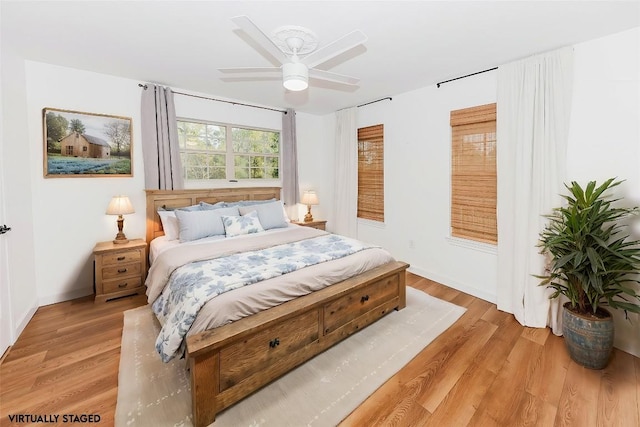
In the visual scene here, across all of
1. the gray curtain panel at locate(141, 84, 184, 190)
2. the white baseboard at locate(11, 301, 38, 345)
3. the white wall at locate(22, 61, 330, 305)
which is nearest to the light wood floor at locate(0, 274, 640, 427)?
the white baseboard at locate(11, 301, 38, 345)

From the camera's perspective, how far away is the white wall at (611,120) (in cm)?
217

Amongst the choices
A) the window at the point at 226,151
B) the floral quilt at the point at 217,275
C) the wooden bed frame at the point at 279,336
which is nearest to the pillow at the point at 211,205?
the window at the point at 226,151

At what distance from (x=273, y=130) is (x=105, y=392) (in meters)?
3.86

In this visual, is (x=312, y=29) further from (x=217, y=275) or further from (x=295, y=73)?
(x=217, y=275)

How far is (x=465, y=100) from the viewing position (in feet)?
10.5

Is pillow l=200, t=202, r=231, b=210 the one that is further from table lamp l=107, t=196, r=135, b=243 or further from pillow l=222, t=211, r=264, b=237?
table lamp l=107, t=196, r=135, b=243

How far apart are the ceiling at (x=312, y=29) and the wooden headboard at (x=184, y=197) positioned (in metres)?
1.42

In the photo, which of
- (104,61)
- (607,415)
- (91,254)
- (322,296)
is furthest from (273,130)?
(607,415)

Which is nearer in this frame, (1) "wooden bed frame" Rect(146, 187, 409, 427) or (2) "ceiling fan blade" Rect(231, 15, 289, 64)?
(2) "ceiling fan blade" Rect(231, 15, 289, 64)

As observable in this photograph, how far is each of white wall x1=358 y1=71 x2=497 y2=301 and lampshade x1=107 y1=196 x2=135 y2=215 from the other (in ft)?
11.2

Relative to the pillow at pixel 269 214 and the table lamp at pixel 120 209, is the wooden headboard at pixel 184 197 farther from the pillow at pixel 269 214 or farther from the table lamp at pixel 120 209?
the pillow at pixel 269 214

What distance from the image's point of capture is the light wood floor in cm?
165

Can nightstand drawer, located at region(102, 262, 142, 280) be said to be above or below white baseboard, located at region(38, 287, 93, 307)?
above

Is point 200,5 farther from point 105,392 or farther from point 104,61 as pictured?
point 105,392
